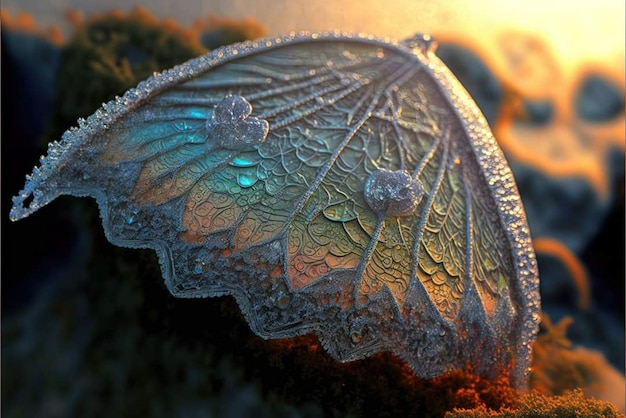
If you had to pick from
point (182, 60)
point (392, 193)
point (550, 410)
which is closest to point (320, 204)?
point (392, 193)

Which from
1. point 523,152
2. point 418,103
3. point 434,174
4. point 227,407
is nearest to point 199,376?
point 227,407

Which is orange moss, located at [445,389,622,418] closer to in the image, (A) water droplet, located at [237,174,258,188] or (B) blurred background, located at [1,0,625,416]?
(B) blurred background, located at [1,0,625,416]

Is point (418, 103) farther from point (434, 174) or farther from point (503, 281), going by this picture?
point (503, 281)

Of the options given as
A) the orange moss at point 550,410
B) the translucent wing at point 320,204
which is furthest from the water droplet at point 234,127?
the orange moss at point 550,410

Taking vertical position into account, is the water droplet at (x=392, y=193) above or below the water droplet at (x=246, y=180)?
above

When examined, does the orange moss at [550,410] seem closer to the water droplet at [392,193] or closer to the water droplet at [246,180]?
the water droplet at [392,193]

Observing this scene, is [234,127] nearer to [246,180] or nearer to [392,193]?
[246,180]
